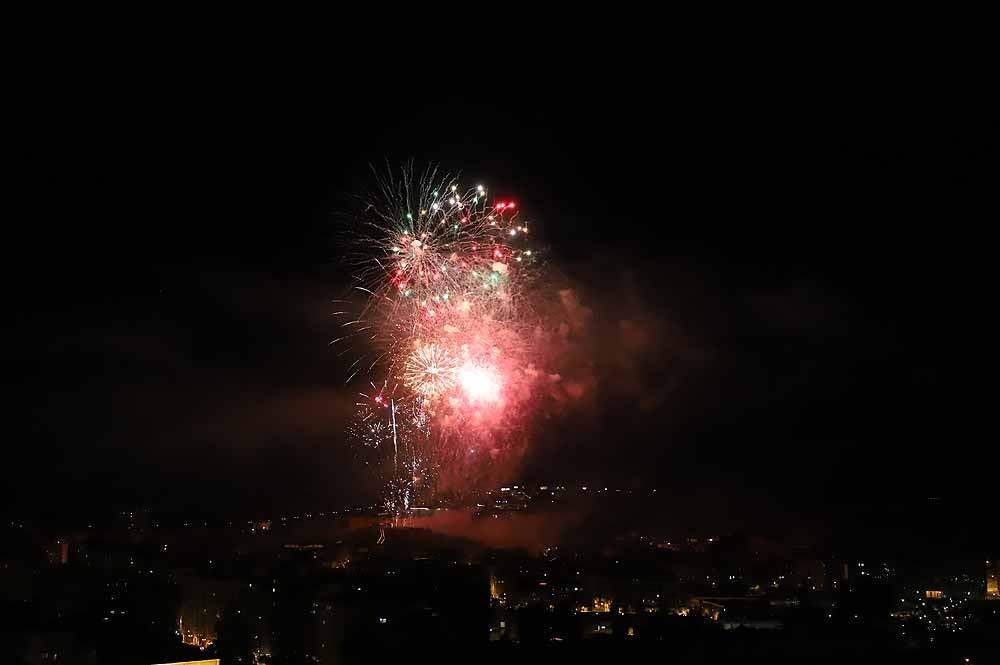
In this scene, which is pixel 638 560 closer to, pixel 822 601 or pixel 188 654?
pixel 822 601

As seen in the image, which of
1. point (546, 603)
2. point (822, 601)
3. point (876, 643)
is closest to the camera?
point (876, 643)

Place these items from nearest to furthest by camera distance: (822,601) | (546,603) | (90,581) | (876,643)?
1. (876,643)
2. (822,601)
3. (546,603)
4. (90,581)

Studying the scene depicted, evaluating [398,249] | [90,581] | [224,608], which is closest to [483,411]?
[398,249]

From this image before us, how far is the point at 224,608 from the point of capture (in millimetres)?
11000

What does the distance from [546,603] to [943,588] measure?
4.34m

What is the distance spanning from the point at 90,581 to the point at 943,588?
33.4ft

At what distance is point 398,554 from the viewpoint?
12000mm

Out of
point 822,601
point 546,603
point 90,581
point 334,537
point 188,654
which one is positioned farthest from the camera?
point 334,537

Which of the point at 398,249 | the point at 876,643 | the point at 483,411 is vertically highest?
the point at 398,249

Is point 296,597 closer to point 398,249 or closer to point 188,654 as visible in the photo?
point 188,654

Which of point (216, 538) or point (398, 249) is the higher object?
point (398, 249)

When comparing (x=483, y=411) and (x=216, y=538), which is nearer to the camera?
(x=483, y=411)

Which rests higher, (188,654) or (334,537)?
(334,537)

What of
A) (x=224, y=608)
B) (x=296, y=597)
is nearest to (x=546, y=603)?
(x=296, y=597)
